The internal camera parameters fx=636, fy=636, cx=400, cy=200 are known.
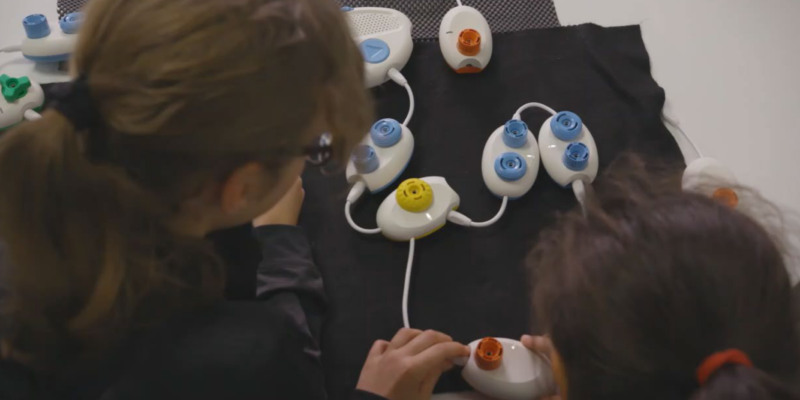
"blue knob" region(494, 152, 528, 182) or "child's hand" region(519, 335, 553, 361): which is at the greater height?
"blue knob" region(494, 152, 528, 182)

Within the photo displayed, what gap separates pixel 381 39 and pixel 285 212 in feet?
0.87

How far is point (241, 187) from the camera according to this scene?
1.41ft

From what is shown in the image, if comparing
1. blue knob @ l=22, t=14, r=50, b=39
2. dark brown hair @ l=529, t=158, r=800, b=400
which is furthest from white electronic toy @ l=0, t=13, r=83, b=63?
dark brown hair @ l=529, t=158, r=800, b=400

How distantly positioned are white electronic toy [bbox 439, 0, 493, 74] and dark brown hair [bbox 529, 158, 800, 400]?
0.42 meters

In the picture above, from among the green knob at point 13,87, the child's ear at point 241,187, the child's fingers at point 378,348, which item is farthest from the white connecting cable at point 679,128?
the green knob at point 13,87

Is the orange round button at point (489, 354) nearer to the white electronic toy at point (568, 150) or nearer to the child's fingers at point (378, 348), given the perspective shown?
the child's fingers at point (378, 348)

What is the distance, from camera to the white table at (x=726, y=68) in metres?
0.76

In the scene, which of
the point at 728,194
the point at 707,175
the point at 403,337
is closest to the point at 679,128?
the point at 707,175

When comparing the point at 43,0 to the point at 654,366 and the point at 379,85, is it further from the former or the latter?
the point at 654,366

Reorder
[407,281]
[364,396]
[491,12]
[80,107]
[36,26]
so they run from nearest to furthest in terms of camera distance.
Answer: [80,107], [364,396], [407,281], [36,26], [491,12]

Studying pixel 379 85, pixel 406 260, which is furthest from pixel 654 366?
pixel 379 85

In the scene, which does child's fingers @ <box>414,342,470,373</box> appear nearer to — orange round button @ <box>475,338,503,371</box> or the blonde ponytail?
orange round button @ <box>475,338,503,371</box>

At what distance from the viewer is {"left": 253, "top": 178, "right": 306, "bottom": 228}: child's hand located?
0.69 metres

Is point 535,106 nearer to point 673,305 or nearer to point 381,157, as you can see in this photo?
point 381,157
